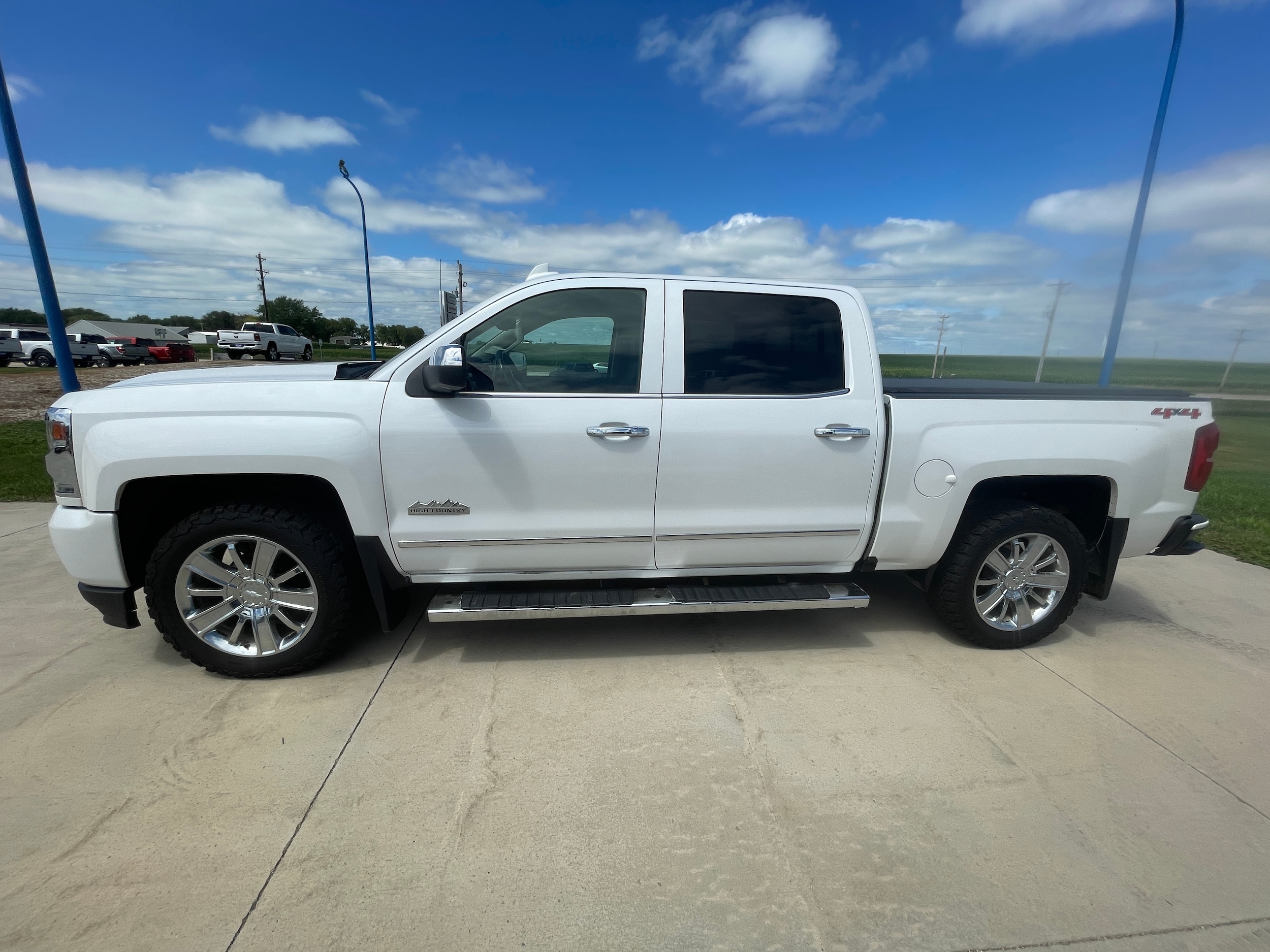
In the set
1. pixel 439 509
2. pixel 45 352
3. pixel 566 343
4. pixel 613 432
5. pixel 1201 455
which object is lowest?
pixel 45 352

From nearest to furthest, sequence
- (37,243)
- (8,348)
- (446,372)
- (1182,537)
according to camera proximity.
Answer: (446,372) < (1182,537) < (37,243) < (8,348)

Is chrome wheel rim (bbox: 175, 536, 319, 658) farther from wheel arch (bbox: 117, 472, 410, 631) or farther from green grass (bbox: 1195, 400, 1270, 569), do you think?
green grass (bbox: 1195, 400, 1270, 569)

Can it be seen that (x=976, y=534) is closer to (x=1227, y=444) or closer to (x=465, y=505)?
(x=465, y=505)

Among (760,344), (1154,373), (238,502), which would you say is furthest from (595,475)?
(1154,373)

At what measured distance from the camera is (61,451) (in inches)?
109

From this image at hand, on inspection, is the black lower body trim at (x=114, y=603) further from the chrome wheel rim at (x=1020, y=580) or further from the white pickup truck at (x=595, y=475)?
the chrome wheel rim at (x=1020, y=580)

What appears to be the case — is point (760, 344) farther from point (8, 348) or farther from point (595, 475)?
point (8, 348)

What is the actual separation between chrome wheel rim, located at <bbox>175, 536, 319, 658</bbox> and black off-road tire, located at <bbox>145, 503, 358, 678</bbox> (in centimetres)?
3

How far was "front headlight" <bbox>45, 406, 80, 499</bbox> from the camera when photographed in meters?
2.76

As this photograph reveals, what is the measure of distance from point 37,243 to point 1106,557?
357 inches

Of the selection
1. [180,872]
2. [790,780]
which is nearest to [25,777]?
[180,872]

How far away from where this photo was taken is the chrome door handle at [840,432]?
3072 millimetres

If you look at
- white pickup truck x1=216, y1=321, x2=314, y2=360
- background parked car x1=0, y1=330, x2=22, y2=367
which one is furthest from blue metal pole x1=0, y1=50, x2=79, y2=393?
background parked car x1=0, y1=330, x2=22, y2=367

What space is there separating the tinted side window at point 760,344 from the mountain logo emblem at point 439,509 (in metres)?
1.19
